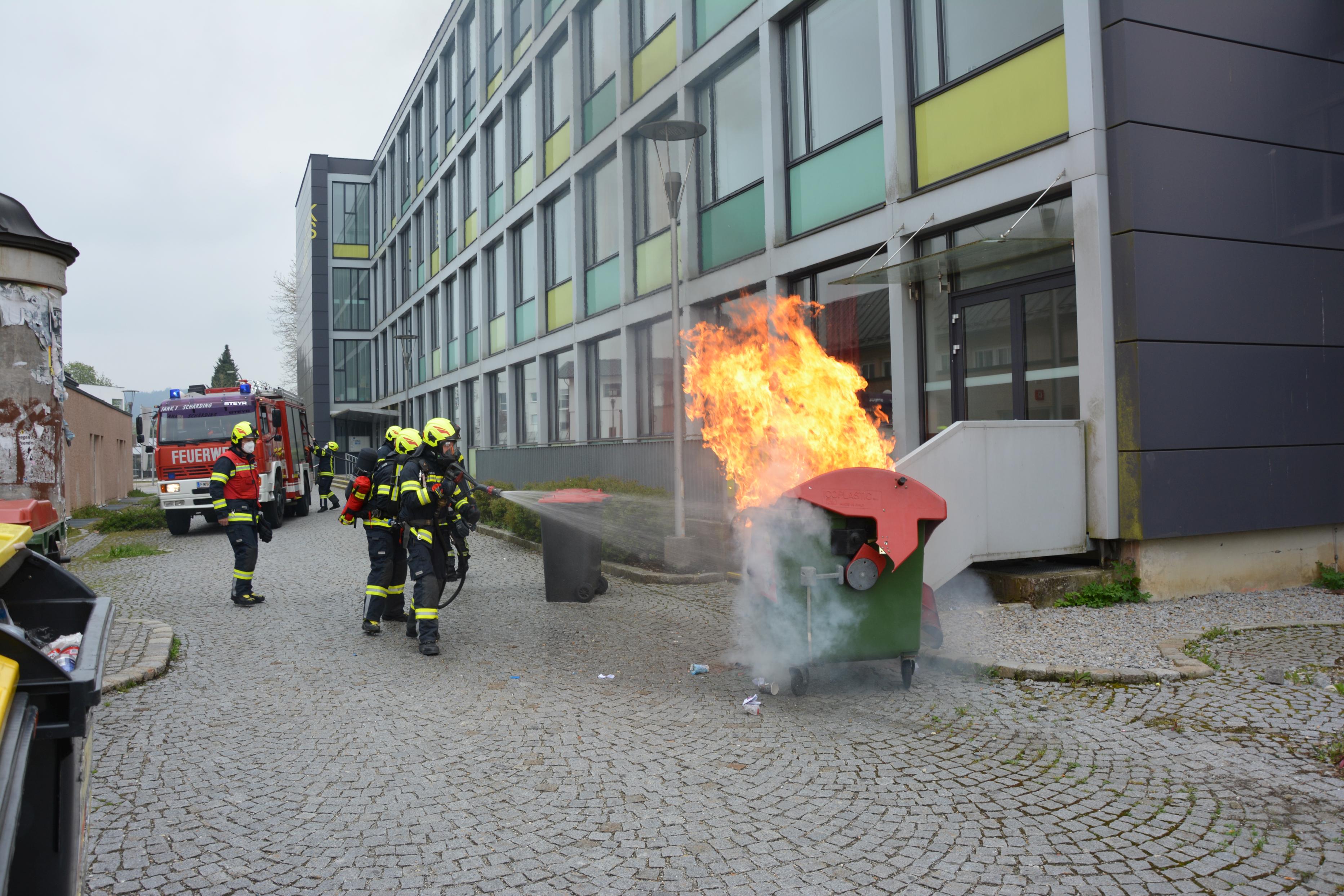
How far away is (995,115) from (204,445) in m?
15.4

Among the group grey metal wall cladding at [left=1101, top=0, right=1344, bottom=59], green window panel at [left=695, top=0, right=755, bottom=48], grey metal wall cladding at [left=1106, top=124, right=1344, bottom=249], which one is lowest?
grey metal wall cladding at [left=1106, top=124, right=1344, bottom=249]

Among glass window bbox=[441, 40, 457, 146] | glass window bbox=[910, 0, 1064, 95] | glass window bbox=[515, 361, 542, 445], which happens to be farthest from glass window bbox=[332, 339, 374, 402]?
glass window bbox=[910, 0, 1064, 95]

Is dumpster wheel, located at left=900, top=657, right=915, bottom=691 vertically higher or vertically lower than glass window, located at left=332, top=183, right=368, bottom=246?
lower

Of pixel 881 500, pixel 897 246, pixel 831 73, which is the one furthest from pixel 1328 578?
pixel 831 73

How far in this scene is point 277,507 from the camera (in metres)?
18.4

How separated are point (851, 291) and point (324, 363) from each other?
44.1 m

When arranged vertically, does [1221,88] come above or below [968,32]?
below

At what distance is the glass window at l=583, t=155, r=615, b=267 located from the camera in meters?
18.2

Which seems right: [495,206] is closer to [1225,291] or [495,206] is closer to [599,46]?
[599,46]

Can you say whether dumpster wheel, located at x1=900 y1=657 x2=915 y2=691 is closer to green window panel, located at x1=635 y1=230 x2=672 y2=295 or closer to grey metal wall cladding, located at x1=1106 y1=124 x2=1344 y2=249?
grey metal wall cladding, located at x1=1106 y1=124 x2=1344 y2=249

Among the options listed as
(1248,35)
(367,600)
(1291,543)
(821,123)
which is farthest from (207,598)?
(1248,35)

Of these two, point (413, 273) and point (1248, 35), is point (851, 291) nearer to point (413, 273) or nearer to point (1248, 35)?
point (1248, 35)

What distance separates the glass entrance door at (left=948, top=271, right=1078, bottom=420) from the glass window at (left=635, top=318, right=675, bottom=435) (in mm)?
6810

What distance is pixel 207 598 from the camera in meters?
9.80
